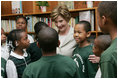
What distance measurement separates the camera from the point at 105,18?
3.14 feet

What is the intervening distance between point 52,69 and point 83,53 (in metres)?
0.62

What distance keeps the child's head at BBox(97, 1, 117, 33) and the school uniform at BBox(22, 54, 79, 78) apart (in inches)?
16.8

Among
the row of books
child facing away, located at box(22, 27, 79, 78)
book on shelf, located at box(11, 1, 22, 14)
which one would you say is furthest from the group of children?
book on shelf, located at box(11, 1, 22, 14)

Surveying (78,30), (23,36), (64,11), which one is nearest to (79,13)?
(64,11)

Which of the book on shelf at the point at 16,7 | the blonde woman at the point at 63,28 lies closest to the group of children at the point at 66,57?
the blonde woman at the point at 63,28

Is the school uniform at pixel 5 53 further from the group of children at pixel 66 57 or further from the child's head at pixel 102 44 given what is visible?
the child's head at pixel 102 44

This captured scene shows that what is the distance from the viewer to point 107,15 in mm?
952

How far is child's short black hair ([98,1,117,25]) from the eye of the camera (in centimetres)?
94

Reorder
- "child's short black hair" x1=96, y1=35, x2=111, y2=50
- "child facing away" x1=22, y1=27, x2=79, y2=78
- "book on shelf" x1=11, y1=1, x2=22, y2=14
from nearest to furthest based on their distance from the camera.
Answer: "child facing away" x1=22, y1=27, x2=79, y2=78
"child's short black hair" x1=96, y1=35, x2=111, y2=50
"book on shelf" x1=11, y1=1, x2=22, y2=14

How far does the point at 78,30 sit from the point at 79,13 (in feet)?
3.01

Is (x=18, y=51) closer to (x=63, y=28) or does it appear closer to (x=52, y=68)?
(x=63, y=28)

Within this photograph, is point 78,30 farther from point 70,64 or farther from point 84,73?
point 70,64

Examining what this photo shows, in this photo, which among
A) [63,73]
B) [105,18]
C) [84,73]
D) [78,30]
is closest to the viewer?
[105,18]

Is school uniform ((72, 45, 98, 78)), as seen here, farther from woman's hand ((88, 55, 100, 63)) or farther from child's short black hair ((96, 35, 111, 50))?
child's short black hair ((96, 35, 111, 50))
